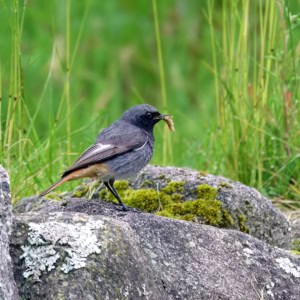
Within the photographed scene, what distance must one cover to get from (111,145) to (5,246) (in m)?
1.92

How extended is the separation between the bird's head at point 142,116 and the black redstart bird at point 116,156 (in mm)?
26

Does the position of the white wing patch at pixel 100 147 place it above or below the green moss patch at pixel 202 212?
above

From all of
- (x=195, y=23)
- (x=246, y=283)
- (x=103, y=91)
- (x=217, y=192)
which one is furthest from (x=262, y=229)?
(x=195, y=23)

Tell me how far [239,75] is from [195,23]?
5752 millimetres

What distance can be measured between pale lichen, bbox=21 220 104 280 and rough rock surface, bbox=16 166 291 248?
1.24m

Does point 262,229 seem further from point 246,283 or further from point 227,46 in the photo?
point 227,46

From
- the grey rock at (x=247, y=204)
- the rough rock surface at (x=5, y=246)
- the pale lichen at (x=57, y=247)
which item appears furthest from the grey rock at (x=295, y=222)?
the rough rock surface at (x=5, y=246)

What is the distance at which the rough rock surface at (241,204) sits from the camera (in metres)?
5.07

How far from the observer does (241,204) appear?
509 cm

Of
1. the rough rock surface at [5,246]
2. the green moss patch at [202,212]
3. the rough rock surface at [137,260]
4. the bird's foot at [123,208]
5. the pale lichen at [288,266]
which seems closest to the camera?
the rough rock surface at [5,246]

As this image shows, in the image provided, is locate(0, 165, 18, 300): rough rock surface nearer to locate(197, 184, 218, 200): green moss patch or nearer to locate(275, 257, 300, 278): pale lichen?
locate(275, 257, 300, 278): pale lichen

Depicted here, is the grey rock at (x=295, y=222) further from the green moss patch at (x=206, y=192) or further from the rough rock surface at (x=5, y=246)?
the rough rock surface at (x=5, y=246)

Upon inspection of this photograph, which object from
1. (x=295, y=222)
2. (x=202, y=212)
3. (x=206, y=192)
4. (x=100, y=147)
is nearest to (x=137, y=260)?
(x=202, y=212)

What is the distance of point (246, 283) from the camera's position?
13.6 feet
